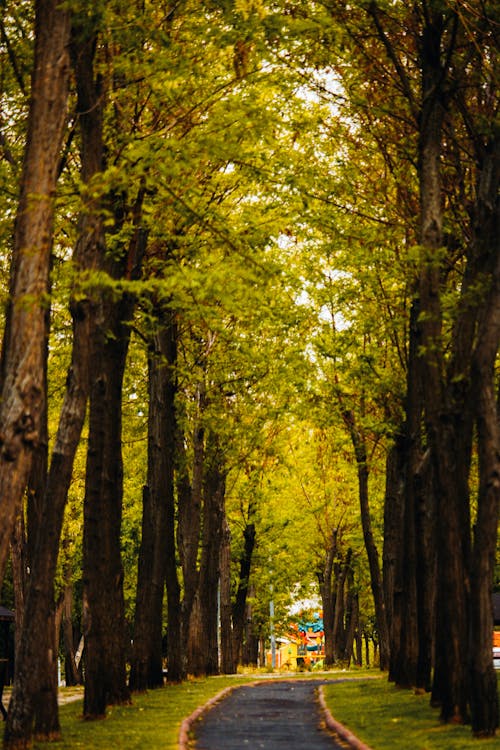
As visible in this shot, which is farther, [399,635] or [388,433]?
[388,433]

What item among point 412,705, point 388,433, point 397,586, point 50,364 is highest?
point 50,364

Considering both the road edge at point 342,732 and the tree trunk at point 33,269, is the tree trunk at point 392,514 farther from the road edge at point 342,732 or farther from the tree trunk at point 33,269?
the tree trunk at point 33,269

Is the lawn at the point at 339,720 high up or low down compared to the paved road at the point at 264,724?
up

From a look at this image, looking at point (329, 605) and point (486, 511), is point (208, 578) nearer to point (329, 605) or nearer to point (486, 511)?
point (329, 605)

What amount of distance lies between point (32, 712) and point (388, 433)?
56.3 ft

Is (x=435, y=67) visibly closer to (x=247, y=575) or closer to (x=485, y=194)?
(x=485, y=194)

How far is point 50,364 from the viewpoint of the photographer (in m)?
31.5

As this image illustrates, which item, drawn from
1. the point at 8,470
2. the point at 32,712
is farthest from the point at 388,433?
the point at 8,470

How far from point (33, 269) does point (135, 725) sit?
9.02 m

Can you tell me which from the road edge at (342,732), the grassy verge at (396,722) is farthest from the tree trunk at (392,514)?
the road edge at (342,732)

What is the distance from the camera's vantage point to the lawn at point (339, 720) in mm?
15578

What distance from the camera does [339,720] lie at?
821 inches

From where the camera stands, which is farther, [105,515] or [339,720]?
[105,515]

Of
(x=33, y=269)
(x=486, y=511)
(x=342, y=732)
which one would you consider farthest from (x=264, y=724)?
(x=33, y=269)
